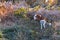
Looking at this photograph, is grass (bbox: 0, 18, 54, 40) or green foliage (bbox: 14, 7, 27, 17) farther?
green foliage (bbox: 14, 7, 27, 17)

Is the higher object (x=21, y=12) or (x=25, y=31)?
(x=21, y=12)

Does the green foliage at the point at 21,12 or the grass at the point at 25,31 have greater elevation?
the green foliage at the point at 21,12

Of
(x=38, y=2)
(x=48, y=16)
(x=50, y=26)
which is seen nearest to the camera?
(x=50, y=26)

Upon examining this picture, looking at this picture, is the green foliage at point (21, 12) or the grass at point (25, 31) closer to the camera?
the grass at point (25, 31)

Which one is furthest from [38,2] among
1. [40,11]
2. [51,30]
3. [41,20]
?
[51,30]

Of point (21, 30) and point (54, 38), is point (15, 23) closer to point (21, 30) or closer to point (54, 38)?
point (21, 30)

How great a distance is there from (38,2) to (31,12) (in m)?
2.76

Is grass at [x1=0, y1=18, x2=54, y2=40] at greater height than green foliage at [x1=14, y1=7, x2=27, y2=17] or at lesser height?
lesser

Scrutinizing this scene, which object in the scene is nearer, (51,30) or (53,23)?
(51,30)

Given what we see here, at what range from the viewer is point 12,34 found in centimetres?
923

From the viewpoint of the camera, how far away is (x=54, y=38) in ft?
29.7

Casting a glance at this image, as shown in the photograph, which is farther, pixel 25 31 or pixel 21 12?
pixel 21 12

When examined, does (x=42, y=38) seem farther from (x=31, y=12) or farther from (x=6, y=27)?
(x=31, y=12)

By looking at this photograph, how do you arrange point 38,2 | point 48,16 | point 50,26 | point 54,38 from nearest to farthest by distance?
1. point 54,38
2. point 50,26
3. point 48,16
4. point 38,2
